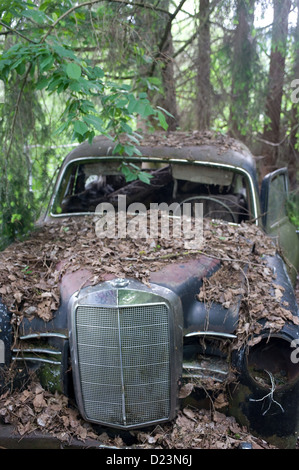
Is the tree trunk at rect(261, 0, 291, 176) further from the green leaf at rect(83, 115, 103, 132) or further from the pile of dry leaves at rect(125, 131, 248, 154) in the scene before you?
the green leaf at rect(83, 115, 103, 132)

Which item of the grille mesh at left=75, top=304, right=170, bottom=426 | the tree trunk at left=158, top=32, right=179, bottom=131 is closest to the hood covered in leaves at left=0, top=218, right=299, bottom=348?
the grille mesh at left=75, top=304, right=170, bottom=426

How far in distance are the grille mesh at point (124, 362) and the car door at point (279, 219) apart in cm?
197

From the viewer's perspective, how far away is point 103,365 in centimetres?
277

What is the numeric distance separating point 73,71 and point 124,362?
6.86 ft

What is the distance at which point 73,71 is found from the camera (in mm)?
3311

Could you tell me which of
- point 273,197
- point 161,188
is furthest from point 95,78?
point 273,197

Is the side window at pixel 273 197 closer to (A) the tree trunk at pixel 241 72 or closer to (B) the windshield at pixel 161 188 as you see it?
(B) the windshield at pixel 161 188

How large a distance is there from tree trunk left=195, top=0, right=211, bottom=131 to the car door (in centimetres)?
300

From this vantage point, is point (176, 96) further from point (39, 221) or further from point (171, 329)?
point (171, 329)

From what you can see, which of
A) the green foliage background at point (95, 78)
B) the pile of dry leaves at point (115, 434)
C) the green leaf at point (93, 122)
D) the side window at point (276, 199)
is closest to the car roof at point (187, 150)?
the green foliage background at point (95, 78)

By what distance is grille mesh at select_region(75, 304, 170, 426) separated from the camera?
270cm

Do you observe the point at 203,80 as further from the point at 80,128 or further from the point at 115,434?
the point at 115,434

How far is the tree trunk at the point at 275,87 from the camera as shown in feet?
21.6
